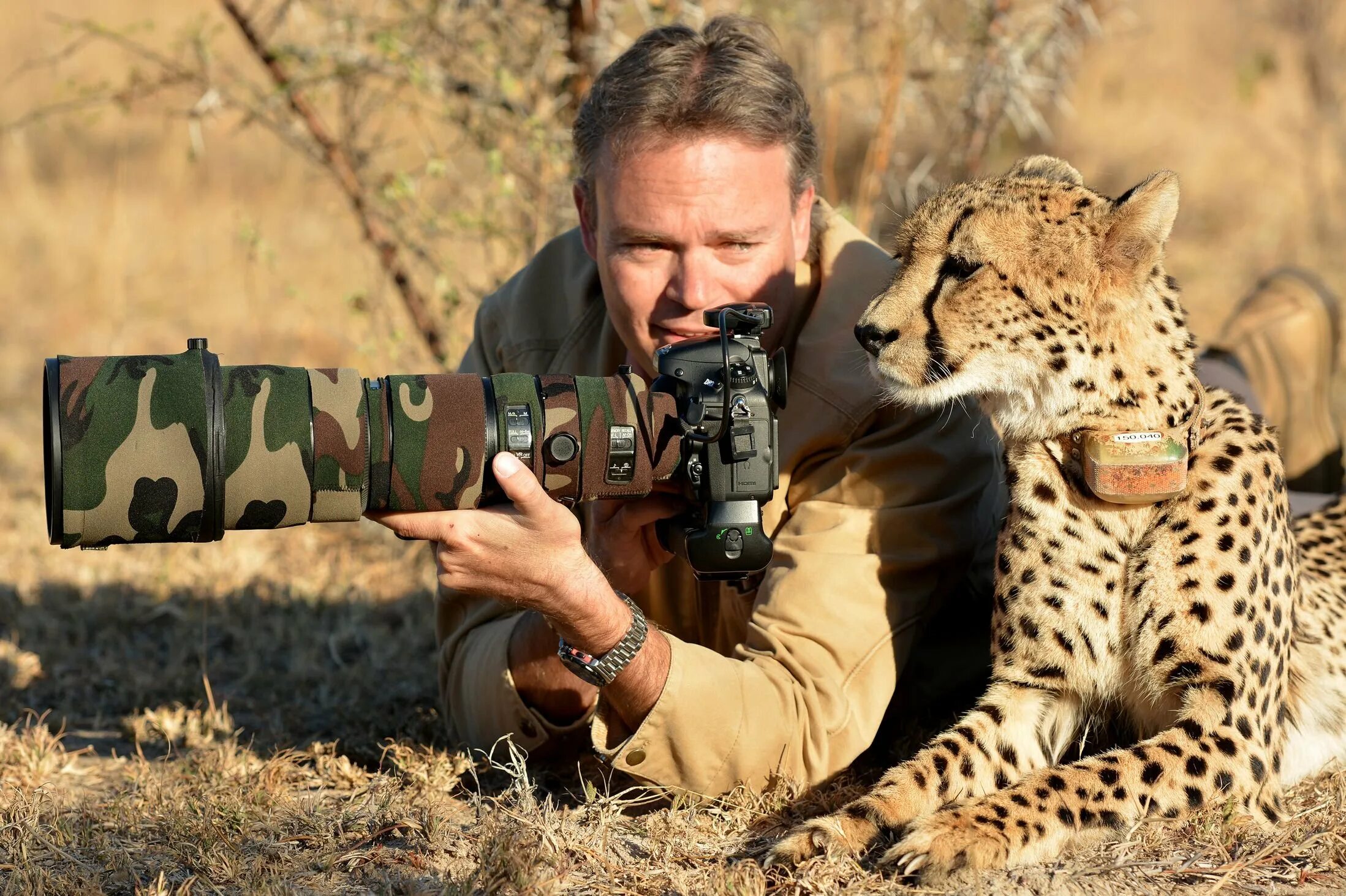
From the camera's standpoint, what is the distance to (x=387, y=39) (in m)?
4.18

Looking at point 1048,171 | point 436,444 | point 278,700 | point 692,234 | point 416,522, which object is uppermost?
point 1048,171

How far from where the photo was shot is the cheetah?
230 cm

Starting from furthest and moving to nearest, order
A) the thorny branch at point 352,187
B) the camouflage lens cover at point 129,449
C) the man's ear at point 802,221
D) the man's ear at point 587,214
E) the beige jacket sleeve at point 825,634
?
the thorny branch at point 352,187 → the man's ear at point 587,214 → the man's ear at point 802,221 → the beige jacket sleeve at point 825,634 → the camouflage lens cover at point 129,449

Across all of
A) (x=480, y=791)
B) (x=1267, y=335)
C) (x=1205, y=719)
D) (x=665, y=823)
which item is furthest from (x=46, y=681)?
(x=1267, y=335)

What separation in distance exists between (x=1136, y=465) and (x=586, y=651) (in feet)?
3.23

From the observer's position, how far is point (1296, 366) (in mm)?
4699

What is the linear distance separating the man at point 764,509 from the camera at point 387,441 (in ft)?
0.78

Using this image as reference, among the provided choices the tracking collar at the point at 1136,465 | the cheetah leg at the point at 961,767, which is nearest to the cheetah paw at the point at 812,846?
the cheetah leg at the point at 961,767

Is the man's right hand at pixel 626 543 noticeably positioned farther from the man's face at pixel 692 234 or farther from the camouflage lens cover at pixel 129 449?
the camouflage lens cover at pixel 129 449

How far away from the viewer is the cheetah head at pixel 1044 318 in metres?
2.35

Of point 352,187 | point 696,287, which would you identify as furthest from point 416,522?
point 352,187

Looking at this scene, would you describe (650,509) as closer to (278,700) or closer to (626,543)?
(626,543)

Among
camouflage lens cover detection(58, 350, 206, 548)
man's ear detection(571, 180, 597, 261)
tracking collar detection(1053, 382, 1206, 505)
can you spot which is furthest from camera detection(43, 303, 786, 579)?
man's ear detection(571, 180, 597, 261)

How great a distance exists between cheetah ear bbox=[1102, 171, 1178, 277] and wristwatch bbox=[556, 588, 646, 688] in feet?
3.31
